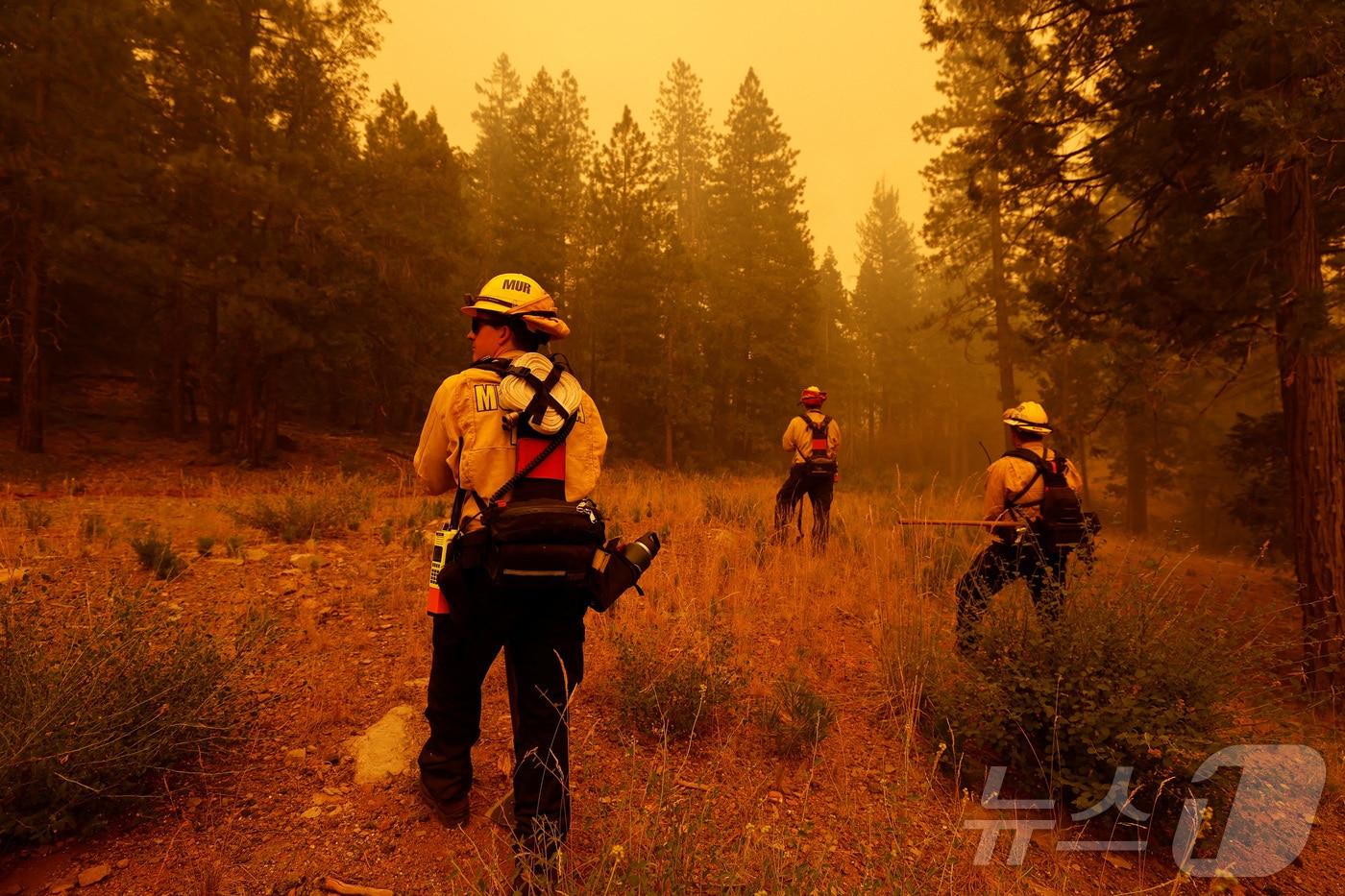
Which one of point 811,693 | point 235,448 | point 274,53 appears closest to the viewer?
point 811,693

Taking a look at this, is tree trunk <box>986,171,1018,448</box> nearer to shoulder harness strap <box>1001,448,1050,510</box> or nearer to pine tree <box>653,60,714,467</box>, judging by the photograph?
pine tree <box>653,60,714,467</box>

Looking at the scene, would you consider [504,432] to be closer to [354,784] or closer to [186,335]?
[354,784]

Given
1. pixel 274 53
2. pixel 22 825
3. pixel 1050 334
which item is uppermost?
Answer: pixel 274 53

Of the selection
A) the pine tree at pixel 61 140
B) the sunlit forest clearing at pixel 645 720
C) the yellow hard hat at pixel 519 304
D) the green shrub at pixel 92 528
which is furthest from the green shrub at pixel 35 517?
the pine tree at pixel 61 140

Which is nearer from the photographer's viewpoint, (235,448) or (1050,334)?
(1050,334)

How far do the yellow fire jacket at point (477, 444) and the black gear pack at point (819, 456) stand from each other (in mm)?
5338

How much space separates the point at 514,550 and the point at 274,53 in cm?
1615

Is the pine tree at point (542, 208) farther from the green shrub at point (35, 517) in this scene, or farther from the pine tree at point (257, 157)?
the green shrub at point (35, 517)

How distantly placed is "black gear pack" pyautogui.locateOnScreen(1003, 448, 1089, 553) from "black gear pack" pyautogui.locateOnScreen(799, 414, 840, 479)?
117 inches

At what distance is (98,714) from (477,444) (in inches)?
77.5

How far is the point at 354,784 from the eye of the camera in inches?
114

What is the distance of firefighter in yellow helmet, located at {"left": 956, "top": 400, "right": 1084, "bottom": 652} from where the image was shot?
4.34 meters

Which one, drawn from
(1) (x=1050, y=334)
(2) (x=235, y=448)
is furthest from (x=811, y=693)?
(2) (x=235, y=448)

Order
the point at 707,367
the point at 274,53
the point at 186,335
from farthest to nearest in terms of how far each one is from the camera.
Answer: the point at 707,367
the point at 186,335
the point at 274,53
